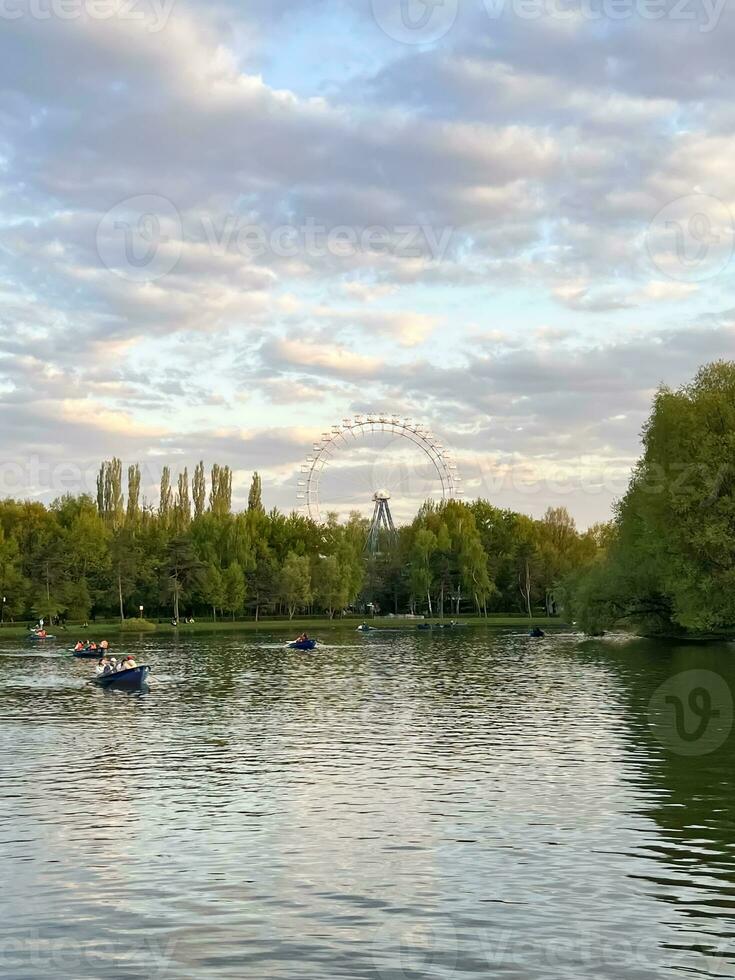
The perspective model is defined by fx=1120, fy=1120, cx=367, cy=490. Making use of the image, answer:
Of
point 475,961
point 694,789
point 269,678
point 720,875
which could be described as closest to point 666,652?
point 269,678

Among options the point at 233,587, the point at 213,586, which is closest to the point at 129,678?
the point at 213,586

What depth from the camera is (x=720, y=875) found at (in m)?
22.5

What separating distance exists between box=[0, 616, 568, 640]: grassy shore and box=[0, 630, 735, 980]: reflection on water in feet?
323

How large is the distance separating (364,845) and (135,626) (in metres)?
136

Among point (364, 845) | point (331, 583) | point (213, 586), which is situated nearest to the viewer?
point (364, 845)

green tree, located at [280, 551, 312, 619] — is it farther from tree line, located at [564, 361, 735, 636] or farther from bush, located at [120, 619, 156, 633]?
tree line, located at [564, 361, 735, 636]

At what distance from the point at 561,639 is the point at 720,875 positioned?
362ft

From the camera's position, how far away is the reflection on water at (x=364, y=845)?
18.4 metres

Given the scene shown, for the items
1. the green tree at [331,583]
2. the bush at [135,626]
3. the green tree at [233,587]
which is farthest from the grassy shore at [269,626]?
the green tree at [331,583]

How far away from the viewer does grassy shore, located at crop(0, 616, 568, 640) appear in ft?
502

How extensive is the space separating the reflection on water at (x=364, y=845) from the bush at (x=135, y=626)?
10313 cm

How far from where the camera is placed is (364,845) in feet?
84.4

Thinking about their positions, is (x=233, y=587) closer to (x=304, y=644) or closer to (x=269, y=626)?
(x=269, y=626)

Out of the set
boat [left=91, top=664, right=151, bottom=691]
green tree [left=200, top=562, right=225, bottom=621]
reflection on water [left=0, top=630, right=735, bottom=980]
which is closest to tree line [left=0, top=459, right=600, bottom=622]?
green tree [left=200, top=562, right=225, bottom=621]
